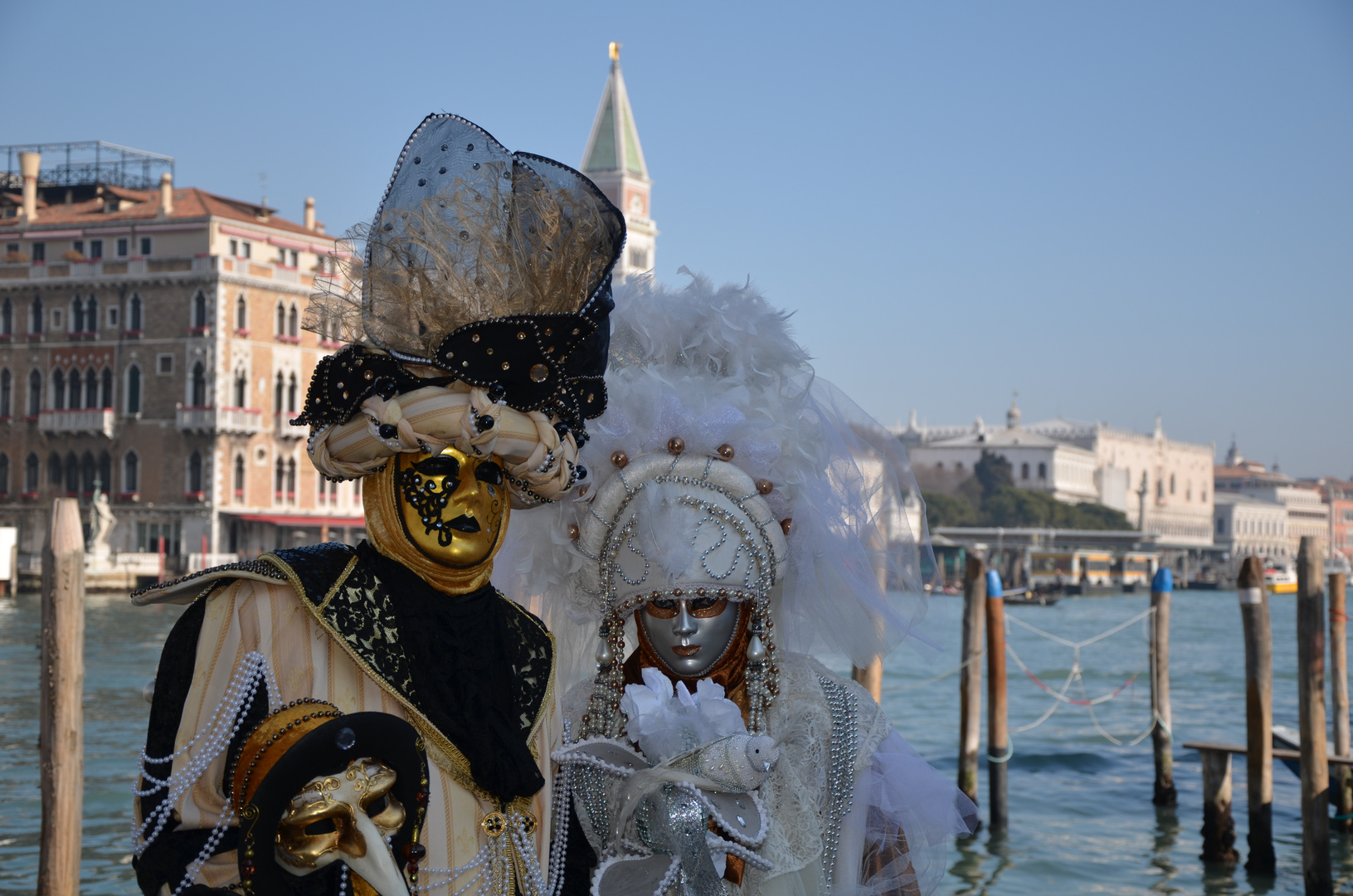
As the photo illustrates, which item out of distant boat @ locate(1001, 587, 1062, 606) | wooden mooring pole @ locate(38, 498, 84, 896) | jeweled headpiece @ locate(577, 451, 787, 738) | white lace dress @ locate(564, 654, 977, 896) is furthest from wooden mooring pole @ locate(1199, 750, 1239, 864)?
distant boat @ locate(1001, 587, 1062, 606)

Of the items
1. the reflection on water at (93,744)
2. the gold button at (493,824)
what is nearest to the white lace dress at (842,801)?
the gold button at (493,824)

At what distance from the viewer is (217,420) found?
1303 inches

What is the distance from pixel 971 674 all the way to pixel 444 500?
7833mm

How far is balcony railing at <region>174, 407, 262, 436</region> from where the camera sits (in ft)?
109

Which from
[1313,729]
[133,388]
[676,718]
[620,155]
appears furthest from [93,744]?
[620,155]

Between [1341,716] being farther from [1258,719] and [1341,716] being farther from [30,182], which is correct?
[30,182]

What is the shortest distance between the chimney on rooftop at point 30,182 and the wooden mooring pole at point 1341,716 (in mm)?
34542

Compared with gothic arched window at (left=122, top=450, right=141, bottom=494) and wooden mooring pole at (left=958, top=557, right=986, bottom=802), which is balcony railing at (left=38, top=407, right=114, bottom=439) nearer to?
gothic arched window at (left=122, top=450, right=141, bottom=494)

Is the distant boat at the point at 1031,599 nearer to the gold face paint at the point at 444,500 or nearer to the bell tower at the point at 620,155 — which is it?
the bell tower at the point at 620,155

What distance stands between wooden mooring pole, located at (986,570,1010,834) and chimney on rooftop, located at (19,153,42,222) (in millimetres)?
33914

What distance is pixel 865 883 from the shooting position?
2592 mm

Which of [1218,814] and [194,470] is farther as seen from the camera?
[194,470]

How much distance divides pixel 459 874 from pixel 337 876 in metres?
0.25

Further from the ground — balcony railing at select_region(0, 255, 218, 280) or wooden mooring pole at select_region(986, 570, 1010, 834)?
balcony railing at select_region(0, 255, 218, 280)
